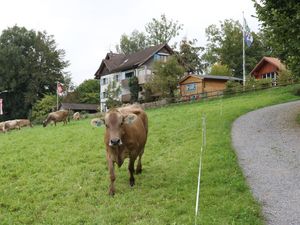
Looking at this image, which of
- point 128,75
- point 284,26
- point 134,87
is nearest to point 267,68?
point 134,87

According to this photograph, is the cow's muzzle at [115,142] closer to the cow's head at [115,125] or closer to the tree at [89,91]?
the cow's head at [115,125]

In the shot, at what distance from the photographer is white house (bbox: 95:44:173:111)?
206 ft

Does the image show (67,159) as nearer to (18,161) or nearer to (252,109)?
→ (18,161)

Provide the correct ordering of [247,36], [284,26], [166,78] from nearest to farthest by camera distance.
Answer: [284,26], [247,36], [166,78]

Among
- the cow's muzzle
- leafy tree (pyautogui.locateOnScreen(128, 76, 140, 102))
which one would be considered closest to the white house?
leafy tree (pyautogui.locateOnScreen(128, 76, 140, 102))

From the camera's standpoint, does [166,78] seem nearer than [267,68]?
Yes

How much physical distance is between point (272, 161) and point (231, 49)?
66240 mm

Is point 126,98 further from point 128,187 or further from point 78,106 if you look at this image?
point 128,187

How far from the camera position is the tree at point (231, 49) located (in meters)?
72.9

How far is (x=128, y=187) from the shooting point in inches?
400

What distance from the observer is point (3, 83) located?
71.4 metres

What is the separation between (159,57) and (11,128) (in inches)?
1186

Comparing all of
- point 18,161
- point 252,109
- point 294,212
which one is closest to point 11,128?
point 252,109

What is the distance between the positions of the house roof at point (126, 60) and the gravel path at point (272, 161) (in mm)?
41261
